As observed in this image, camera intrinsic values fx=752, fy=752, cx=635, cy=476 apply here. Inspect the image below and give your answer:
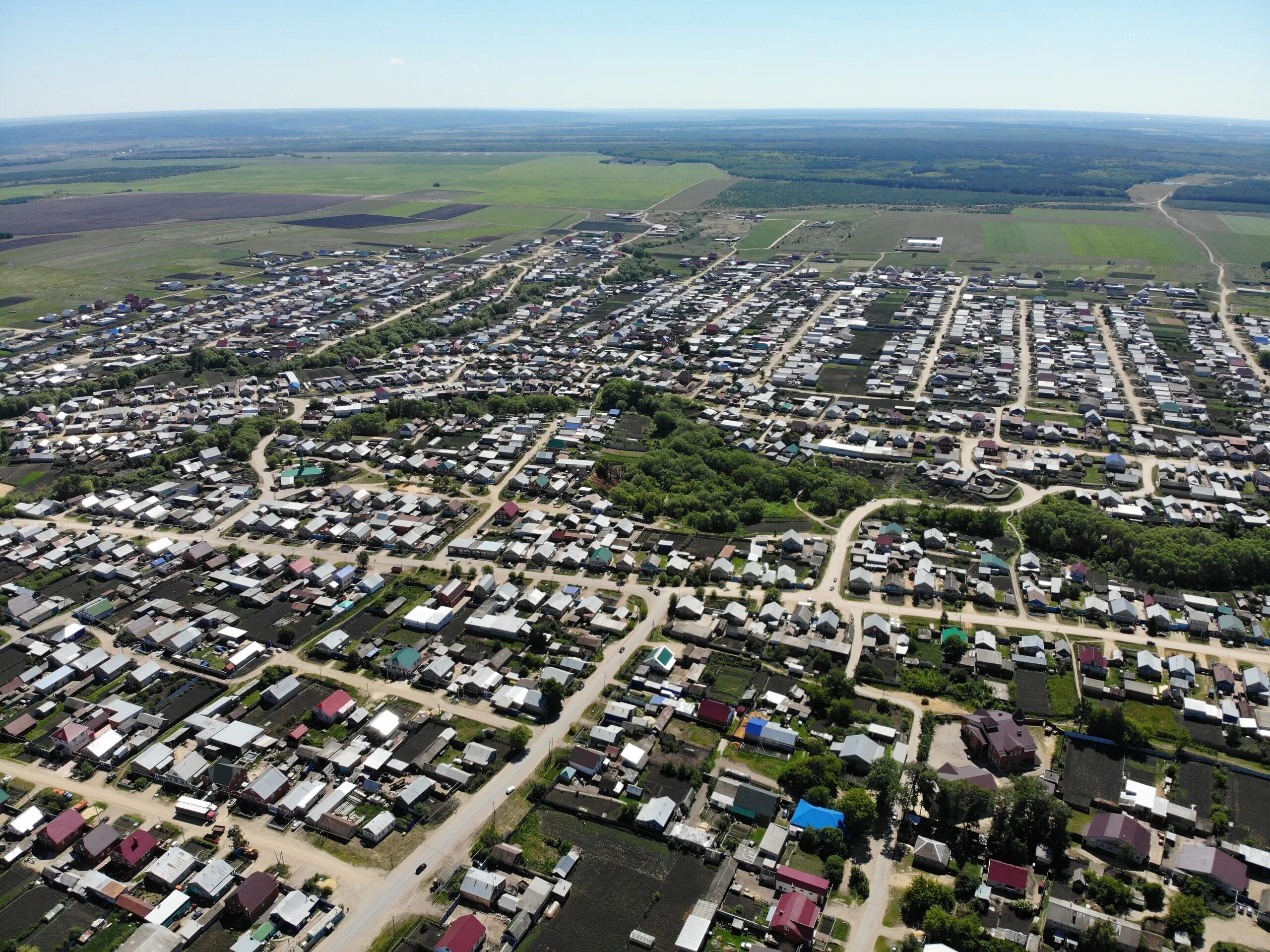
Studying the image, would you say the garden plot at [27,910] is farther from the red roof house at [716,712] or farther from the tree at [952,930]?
the tree at [952,930]

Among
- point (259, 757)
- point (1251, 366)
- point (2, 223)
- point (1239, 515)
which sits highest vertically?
point (2, 223)

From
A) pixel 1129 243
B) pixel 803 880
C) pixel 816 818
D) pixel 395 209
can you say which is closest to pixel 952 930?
pixel 803 880

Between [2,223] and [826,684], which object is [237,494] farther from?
[2,223]

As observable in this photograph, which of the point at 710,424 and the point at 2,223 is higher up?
the point at 2,223

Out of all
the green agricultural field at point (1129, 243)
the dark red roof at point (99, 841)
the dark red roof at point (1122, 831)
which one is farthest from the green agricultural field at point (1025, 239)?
the dark red roof at point (99, 841)

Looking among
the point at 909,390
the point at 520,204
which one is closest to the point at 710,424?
the point at 909,390

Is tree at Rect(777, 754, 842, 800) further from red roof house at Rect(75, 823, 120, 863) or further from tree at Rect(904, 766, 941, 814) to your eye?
red roof house at Rect(75, 823, 120, 863)
